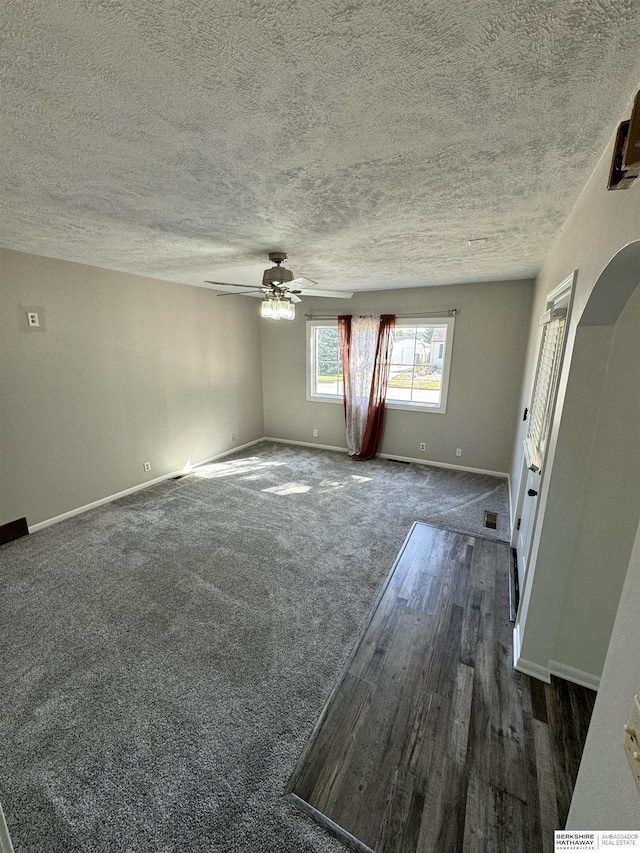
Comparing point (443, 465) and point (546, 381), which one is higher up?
point (546, 381)

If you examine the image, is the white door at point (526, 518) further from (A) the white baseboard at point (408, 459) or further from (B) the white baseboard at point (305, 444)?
(B) the white baseboard at point (305, 444)

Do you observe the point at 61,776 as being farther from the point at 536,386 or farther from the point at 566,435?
the point at 536,386

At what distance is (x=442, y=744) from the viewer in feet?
4.96

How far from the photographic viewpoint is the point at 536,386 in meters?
2.78

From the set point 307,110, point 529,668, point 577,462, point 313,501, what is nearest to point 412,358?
point 313,501

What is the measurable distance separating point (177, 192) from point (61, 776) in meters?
2.57

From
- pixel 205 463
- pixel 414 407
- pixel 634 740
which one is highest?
pixel 634 740

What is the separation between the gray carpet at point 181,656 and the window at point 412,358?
160 centimetres

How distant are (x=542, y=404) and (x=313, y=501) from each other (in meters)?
2.36

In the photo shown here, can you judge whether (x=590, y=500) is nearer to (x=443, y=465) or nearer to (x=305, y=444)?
(x=443, y=465)

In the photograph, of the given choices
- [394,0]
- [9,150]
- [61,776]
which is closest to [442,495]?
[61,776]

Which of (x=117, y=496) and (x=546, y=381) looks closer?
(x=546, y=381)

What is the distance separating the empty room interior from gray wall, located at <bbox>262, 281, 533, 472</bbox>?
0.57 metres

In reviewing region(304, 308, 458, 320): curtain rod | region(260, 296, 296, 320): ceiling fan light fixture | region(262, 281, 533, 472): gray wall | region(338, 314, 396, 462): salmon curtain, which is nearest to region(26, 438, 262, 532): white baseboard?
region(262, 281, 533, 472): gray wall
